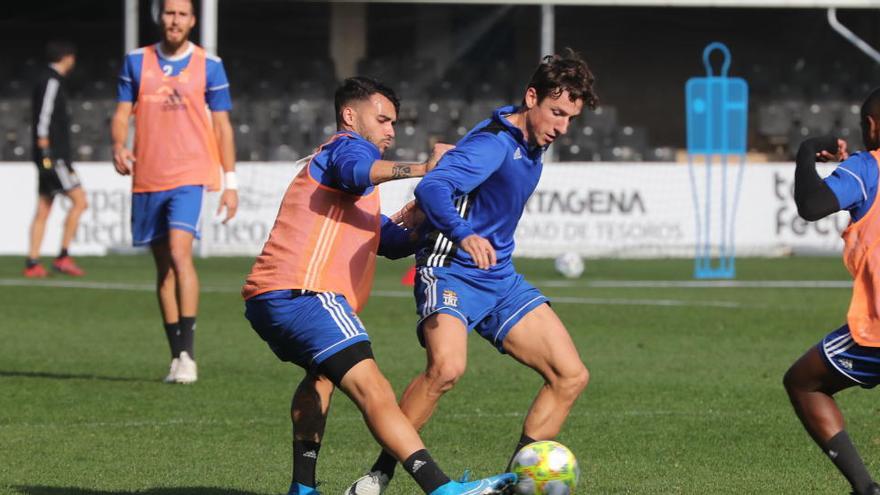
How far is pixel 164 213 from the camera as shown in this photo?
9.59 meters

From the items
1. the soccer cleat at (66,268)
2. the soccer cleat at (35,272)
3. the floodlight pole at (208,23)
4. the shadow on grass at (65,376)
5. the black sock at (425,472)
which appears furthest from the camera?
the floodlight pole at (208,23)

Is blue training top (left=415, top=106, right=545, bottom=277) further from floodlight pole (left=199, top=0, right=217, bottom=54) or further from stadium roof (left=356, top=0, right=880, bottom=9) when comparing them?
stadium roof (left=356, top=0, right=880, bottom=9)

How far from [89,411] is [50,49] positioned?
8578 mm

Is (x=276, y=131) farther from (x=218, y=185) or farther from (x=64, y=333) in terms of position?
(x=218, y=185)

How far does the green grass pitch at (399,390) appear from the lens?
263 inches

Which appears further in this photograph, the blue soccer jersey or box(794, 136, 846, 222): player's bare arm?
the blue soccer jersey

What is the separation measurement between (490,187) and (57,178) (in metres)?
12.1

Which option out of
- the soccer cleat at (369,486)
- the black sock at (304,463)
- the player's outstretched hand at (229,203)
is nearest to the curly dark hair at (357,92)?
the black sock at (304,463)

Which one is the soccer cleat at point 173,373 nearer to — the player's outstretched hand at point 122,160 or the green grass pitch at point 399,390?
the green grass pitch at point 399,390

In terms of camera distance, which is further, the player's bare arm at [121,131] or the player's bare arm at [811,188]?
the player's bare arm at [121,131]

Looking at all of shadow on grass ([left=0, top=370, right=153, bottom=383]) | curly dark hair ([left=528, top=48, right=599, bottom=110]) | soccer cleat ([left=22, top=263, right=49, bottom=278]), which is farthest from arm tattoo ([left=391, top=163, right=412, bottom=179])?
soccer cleat ([left=22, top=263, right=49, bottom=278])

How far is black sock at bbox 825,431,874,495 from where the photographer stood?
5.73 meters

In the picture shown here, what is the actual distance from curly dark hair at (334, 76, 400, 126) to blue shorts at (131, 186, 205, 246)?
3588mm

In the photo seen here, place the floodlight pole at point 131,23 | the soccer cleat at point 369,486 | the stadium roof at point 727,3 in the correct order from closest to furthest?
the soccer cleat at point 369,486 → the floodlight pole at point 131,23 → the stadium roof at point 727,3
